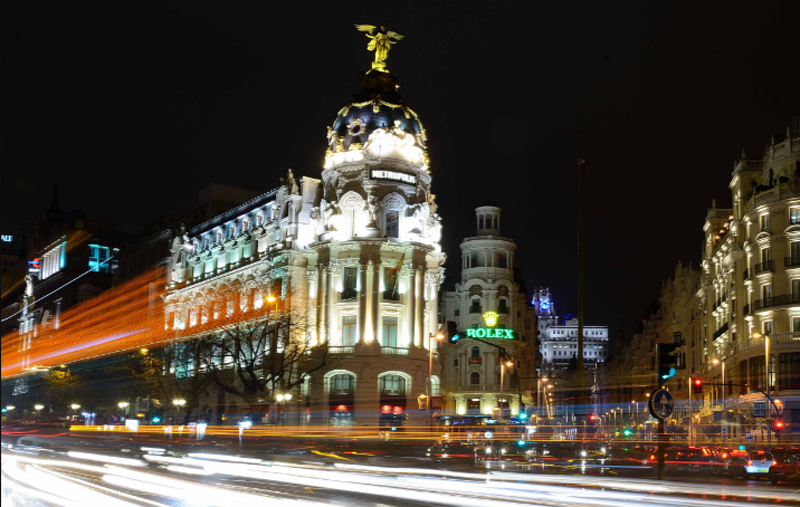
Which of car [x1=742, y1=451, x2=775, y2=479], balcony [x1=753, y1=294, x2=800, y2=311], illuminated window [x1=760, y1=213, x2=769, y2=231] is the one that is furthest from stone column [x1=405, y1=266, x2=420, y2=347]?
car [x1=742, y1=451, x2=775, y2=479]

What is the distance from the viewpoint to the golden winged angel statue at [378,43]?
81625 millimetres

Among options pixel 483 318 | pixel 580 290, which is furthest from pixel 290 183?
pixel 580 290

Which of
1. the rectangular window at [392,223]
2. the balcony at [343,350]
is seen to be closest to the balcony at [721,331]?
the rectangular window at [392,223]

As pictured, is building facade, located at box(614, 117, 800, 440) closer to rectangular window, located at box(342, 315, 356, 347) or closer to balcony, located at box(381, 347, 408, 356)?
balcony, located at box(381, 347, 408, 356)

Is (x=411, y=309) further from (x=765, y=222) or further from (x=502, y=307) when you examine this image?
(x=765, y=222)

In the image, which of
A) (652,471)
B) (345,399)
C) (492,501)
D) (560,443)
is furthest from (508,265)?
(492,501)

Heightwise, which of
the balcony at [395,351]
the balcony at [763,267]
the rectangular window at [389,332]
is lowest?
the balcony at [395,351]

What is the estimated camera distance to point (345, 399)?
72.1 m

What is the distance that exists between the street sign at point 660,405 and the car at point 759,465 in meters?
11.2

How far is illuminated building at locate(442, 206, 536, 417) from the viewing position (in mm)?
94688

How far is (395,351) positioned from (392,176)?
579 inches

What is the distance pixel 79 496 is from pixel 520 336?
275 feet

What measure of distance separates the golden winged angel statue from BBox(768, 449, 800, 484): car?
5620 centimetres

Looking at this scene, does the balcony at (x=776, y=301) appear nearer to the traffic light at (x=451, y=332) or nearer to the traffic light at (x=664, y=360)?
the traffic light at (x=451, y=332)
